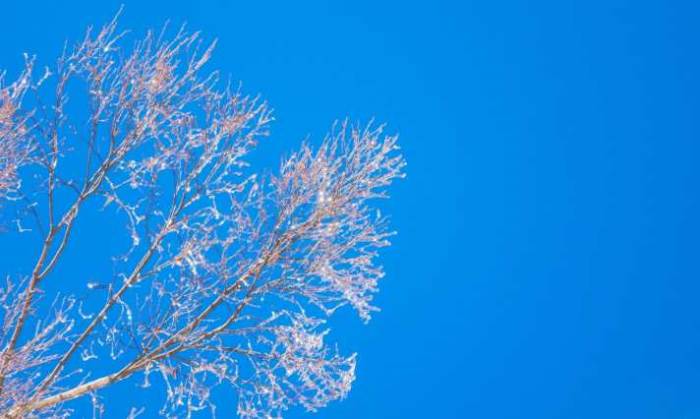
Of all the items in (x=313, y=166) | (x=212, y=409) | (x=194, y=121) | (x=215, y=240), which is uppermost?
(x=194, y=121)

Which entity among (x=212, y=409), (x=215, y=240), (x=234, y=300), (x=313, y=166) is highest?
(x=313, y=166)

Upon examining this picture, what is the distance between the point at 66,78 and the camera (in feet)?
20.4

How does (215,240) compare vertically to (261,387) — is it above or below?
above

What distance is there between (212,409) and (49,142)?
2.58 m

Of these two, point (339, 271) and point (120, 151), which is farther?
point (120, 151)

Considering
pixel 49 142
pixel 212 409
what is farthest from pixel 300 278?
pixel 49 142

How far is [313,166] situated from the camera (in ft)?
20.7

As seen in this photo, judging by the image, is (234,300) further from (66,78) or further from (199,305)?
(66,78)

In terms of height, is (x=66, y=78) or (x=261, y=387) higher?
(x=66, y=78)

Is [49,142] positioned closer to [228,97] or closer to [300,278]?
[228,97]

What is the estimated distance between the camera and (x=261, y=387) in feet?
20.5

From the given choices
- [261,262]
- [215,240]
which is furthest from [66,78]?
[261,262]

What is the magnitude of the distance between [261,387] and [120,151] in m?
2.32

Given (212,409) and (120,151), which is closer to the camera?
(212,409)
